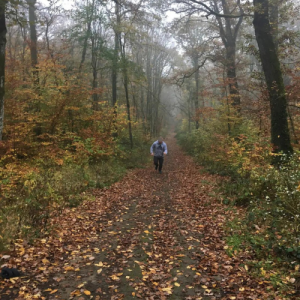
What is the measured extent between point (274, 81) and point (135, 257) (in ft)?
21.8

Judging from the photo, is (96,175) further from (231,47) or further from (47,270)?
(231,47)

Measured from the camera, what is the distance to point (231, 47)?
14828 mm

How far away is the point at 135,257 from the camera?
4.47 meters

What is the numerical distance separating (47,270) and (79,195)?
12.8ft

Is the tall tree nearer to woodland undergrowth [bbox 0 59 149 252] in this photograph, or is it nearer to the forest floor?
the forest floor

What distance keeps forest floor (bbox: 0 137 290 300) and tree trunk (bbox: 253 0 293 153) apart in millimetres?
2723

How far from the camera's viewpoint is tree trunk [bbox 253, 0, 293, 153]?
755 cm

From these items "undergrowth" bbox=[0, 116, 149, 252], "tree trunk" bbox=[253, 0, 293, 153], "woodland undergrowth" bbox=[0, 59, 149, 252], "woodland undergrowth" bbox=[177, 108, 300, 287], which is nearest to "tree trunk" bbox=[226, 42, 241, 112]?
"woodland undergrowth" bbox=[177, 108, 300, 287]

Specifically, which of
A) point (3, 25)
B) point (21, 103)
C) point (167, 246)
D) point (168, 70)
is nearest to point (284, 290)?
point (167, 246)

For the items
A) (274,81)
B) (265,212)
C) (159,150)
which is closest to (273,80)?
(274,81)

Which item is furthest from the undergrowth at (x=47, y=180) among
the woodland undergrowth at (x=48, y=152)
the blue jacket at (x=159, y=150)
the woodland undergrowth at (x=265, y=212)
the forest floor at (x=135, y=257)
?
the woodland undergrowth at (x=265, y=212)

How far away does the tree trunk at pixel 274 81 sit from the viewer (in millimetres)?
7547

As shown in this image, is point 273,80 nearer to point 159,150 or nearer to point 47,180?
point 159,150

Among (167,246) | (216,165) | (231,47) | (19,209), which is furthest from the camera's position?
(231,47)
